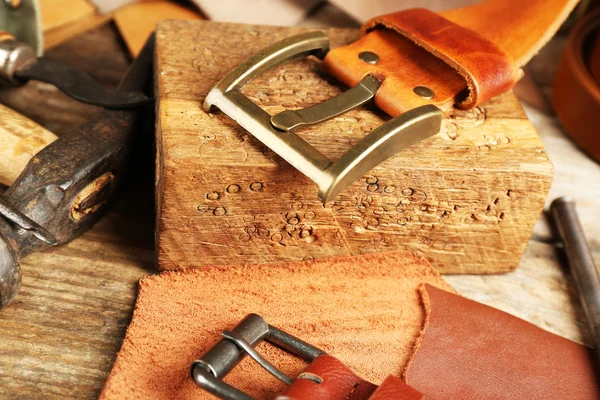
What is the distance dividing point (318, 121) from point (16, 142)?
52cm

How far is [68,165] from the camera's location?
1.16 meters

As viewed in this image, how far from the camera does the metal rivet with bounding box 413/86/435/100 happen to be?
124 centimetres

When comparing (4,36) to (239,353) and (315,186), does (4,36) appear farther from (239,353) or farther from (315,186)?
(239,353)

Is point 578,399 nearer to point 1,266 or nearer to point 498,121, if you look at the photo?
point 498,121

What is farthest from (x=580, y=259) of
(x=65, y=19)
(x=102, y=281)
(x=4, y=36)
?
(x=65, y=19)

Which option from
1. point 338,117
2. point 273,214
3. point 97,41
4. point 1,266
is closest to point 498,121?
point 338,117

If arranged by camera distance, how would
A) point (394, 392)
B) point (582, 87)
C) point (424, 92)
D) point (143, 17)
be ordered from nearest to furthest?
1. point (394, 392)
2. point (424, 92)
3. point (582, 87)
4. point (143, 17)

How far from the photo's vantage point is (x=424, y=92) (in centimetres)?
125

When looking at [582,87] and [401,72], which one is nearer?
[401,72]

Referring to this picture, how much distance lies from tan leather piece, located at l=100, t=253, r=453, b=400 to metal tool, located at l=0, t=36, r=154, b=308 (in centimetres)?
17

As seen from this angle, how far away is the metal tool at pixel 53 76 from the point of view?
1.31 meters

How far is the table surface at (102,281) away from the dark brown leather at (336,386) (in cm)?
32

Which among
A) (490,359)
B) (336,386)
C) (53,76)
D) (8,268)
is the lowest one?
(490,359)

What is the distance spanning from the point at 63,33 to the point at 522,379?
1.33 meters
